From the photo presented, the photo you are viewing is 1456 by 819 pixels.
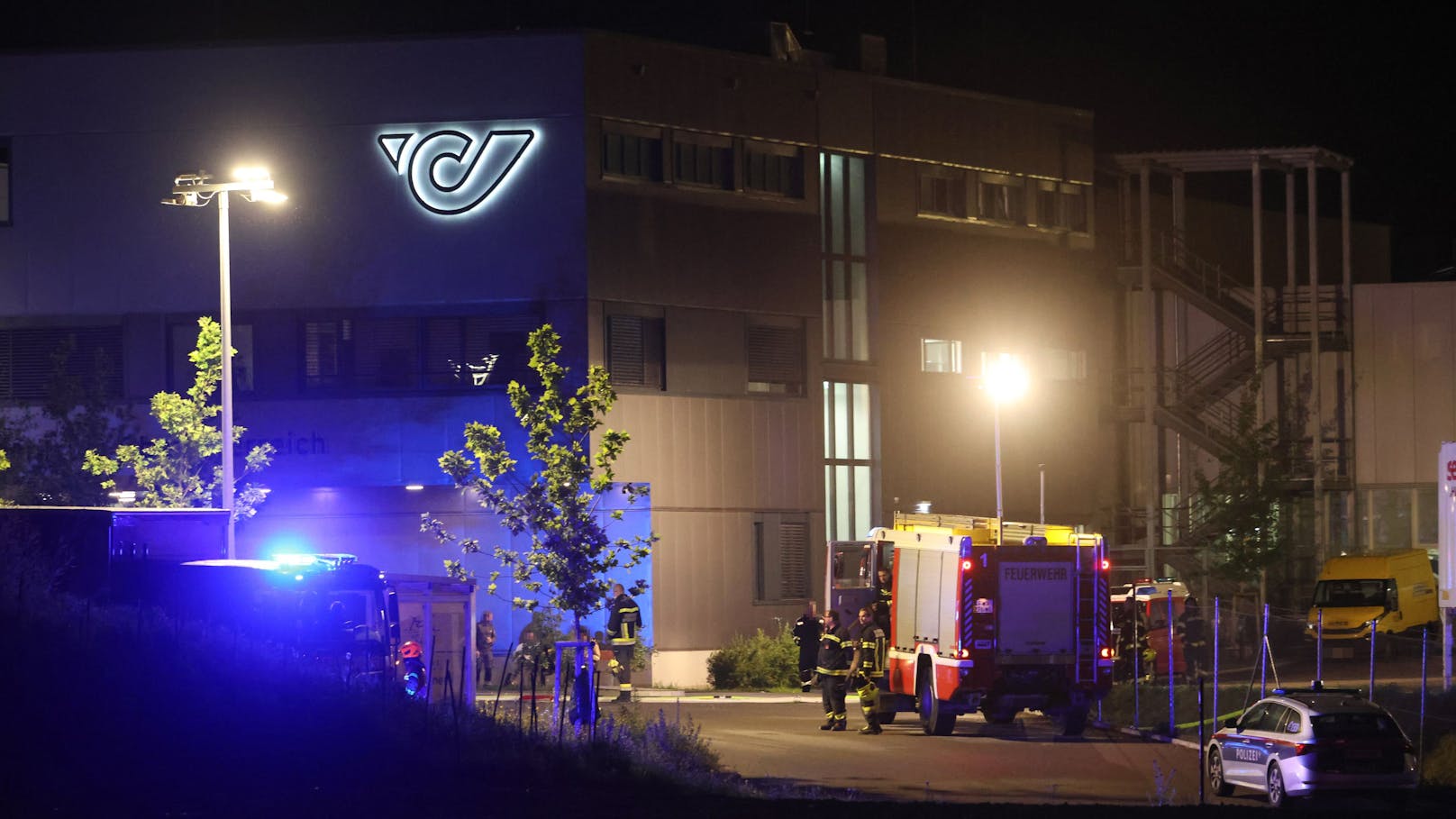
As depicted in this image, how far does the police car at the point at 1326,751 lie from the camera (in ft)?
69.2

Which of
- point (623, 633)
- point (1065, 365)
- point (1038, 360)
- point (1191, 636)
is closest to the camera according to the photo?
point (623, 633)

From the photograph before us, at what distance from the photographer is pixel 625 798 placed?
17.7 meters

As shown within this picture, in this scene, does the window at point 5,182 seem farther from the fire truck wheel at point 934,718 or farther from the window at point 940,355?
the fire truck wheel at point 934,718

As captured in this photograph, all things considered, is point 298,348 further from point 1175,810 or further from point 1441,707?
point 1175,810

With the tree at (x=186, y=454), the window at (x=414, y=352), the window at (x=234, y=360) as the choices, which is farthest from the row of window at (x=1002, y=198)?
the tree at (x=186, y=454)

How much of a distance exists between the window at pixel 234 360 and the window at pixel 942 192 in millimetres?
16694

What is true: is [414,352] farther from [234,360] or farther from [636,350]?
[636,350]

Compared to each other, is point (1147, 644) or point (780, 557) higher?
point (780, 557)

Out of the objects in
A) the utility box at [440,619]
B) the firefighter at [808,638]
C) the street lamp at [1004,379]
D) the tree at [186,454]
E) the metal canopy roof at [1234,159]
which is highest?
the metal canopy roof at [1234,159]

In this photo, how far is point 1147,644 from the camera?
121 feet

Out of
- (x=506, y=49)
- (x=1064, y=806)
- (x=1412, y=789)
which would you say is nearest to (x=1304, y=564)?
(x=506, y=49)

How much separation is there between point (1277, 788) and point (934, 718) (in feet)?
25.4

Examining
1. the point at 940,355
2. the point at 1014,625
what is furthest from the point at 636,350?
the point at 1014,625

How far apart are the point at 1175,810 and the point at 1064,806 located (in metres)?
1.04
